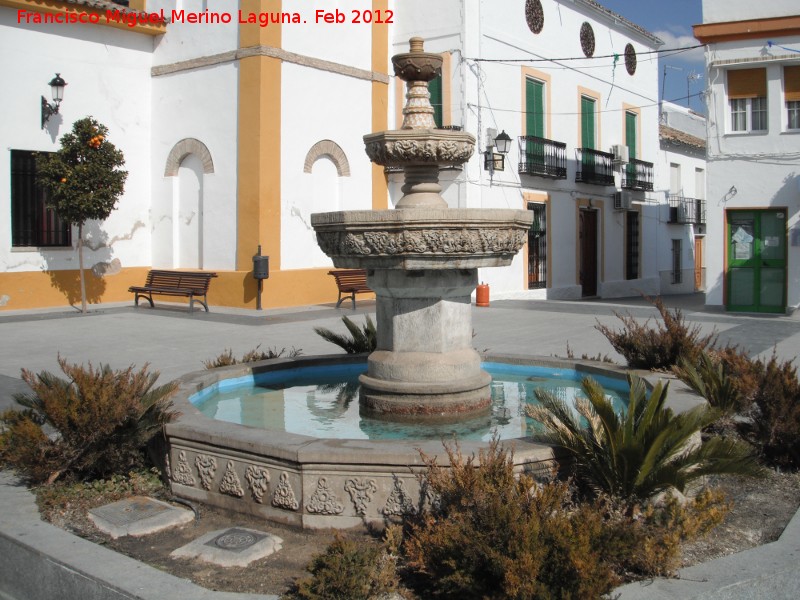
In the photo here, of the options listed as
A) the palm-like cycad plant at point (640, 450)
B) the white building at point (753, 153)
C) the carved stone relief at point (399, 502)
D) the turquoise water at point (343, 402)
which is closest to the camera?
the palm-like cycad plant at point (640, 450)

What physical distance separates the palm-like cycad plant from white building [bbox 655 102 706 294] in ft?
83.8

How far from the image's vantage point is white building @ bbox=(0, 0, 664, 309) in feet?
58.0

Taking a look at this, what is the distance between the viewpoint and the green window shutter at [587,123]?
24438mm

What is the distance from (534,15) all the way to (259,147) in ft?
29.5

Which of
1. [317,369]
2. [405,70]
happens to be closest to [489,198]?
[317,369]

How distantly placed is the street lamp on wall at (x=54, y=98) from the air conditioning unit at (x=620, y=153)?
612 inches

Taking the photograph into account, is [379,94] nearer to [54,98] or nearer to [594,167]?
[594,167]

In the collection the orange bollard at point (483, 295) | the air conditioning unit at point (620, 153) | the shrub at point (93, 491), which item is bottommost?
the shrub at point (93, 491)

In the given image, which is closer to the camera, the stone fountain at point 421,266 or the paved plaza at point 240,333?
Result: the stone fountain at point 421,266

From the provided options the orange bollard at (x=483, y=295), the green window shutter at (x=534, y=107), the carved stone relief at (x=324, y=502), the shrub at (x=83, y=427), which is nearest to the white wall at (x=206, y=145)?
the orange bollard at (x=483, y=295)

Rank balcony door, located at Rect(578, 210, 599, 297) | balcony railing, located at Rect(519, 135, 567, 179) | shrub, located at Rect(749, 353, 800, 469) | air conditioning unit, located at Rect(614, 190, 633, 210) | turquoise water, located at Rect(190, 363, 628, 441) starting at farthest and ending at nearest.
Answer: air conditioning unit, located at Rect(614, 190, 633, 210), balcony door, located at Rect(578, 210, 599, 297), balcony railing, located at Rect(519, 135, 567, 179), turquoise water, located at Rect(190, 363, 628, 441), shrub, located at Rect(749, 353, 800, 469)

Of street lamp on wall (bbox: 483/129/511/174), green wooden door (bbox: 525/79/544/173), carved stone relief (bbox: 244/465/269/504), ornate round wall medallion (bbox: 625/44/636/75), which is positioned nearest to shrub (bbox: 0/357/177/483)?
carved stone relief (bbox: 244/465/269/504)

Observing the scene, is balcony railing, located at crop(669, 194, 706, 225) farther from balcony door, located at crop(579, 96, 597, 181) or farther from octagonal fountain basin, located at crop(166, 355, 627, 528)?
octagonal fountain basin, located at crop(166, 355, 627, 528)

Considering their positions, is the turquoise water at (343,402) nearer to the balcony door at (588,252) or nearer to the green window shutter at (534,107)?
the green window shutter at (534,107)
